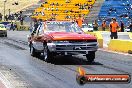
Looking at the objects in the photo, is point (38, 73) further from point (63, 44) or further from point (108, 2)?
point (108, 2)

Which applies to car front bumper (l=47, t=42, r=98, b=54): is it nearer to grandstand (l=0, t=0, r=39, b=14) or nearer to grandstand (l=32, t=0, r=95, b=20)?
grandstand (l=32, t=0, r=95, b=20)

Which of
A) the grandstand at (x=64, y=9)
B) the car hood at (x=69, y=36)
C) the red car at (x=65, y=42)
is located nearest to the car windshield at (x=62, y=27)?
the red car at (x=65, y=42)

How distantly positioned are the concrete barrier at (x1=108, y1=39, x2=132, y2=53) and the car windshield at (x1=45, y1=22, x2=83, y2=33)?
17.6 feet

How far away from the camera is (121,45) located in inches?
843

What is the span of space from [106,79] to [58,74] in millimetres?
7392

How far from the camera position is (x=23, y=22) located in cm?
7562

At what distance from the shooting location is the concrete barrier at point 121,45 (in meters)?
20.4

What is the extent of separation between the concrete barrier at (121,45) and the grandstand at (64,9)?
130 ft

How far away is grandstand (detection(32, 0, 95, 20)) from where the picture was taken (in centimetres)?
6394

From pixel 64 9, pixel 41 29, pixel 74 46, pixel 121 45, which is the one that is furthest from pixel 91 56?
pixel 64 9

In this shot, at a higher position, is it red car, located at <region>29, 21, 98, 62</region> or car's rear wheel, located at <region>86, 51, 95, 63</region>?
red car, located at <region>29, 21, 98, 62</region>

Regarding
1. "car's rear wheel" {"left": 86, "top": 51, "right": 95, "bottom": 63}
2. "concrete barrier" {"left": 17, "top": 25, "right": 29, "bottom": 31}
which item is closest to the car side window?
"car's rear wheel" {"left": 86, "top": 51, "right": 95, "bottom": 63}

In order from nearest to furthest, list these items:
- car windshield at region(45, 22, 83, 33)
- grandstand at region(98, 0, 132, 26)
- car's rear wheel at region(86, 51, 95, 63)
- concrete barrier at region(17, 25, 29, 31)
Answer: car's rear wheel at region(86, 51, 95, 63), car windshield at region(45, 22, 83, 33), grandstand at region(98, 0, 132, 26), concrete barrier at region(17, 25, 29, 31)

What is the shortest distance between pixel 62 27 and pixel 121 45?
21.9ft
